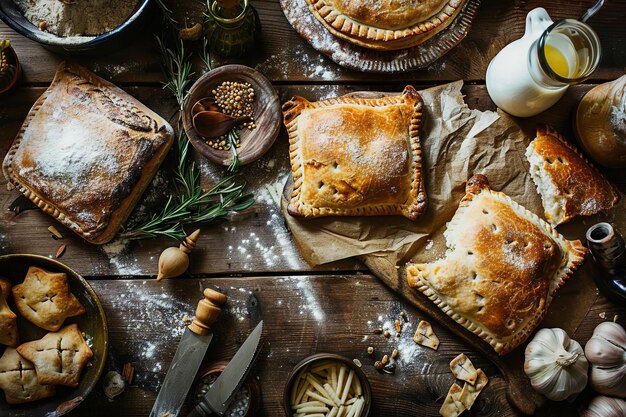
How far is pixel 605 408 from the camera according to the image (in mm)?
2371

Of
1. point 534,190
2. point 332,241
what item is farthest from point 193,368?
point 534,190

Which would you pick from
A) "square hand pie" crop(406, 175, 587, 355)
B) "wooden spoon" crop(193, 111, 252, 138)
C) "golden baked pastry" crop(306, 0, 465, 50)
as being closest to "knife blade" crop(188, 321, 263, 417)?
"square hand pie" crop(406, 175, 587, 355)

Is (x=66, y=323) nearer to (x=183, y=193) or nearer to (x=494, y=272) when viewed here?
(x=183, y=193)

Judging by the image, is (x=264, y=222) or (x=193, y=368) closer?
(x=193, y=368)

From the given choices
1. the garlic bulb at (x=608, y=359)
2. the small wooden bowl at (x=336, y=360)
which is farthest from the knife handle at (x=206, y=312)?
the garlic bulb at (x=608, y=359)

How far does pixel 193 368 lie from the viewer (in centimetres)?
234

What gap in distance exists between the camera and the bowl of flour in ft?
7.66

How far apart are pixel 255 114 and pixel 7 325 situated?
4.39 ft

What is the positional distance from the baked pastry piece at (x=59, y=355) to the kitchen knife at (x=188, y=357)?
0.34 meters

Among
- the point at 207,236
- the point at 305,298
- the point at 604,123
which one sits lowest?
the point at 305,298

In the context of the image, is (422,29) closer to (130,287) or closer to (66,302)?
(130,287)

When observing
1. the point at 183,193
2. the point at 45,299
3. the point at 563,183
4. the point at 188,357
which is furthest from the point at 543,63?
the point at 45,299

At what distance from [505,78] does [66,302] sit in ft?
6.74

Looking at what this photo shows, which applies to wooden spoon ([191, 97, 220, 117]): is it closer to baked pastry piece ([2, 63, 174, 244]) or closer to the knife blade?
baked pastry piece ([2, 63, 174, 244])
